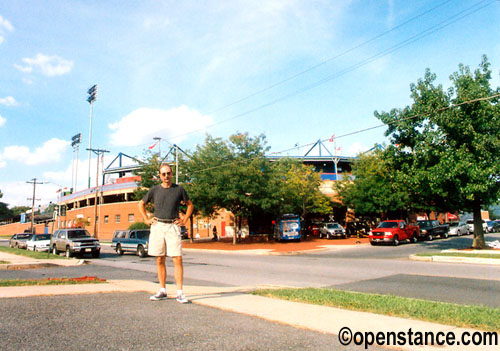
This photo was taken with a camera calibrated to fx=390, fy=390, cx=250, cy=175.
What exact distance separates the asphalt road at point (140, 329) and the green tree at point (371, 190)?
33008mm

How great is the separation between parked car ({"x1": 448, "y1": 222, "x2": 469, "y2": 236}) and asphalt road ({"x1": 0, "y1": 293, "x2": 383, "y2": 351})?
131ft

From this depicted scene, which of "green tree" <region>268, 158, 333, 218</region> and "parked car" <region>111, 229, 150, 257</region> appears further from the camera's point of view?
"green tree" <region>268, 158, 333, 218</region>

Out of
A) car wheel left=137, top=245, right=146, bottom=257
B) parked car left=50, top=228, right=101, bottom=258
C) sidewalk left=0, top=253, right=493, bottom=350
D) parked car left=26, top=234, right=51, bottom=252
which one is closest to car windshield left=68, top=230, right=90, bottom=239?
parked car left=50, top=228, right=101, bottom=258

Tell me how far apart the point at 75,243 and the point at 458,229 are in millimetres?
36631

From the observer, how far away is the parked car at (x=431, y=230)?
114 feet

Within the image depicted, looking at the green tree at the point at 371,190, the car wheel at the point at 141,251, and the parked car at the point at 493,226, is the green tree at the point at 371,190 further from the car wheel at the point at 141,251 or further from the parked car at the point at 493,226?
the car wheel at the point at 141,251

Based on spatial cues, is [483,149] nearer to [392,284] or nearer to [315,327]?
[392,284]

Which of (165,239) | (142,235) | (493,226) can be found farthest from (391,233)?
(493,226)

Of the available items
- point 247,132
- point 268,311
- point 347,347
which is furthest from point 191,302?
point 247,132

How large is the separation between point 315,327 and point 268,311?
103cm

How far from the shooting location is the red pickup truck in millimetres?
29766

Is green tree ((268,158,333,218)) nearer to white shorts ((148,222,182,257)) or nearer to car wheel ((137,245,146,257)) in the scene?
car wheel ((137,245,146,257))

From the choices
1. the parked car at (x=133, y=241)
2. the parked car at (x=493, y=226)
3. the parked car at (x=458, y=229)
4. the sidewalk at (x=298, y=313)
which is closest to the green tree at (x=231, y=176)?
the parked car at (x=133, y=241)

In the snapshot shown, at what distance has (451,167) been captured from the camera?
62.5ft
